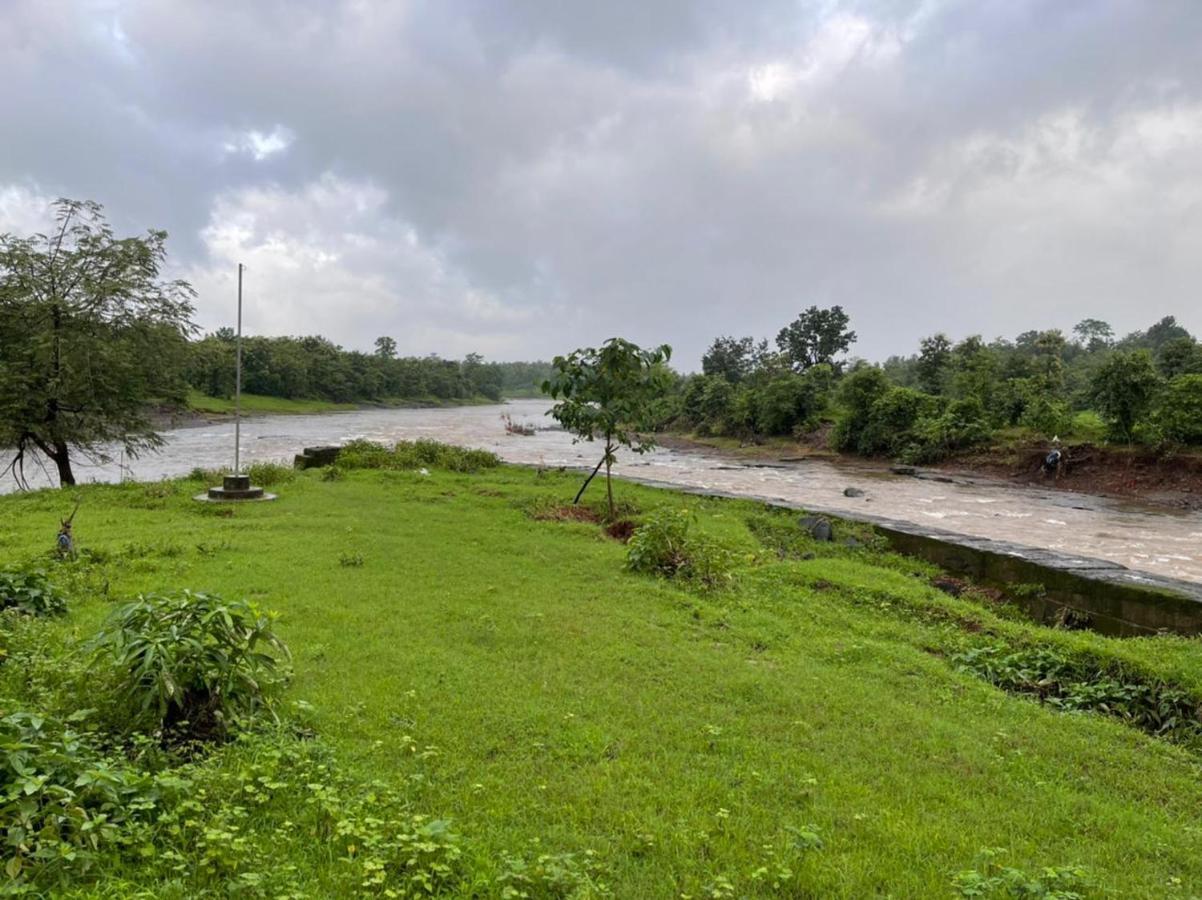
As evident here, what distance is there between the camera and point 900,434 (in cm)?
3794

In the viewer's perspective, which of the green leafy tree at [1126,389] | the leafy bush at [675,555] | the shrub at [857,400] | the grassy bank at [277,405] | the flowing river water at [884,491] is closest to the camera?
the leafy bush at [675,555]

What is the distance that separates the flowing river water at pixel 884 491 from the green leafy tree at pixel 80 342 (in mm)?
1721

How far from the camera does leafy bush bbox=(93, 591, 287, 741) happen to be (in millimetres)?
4074

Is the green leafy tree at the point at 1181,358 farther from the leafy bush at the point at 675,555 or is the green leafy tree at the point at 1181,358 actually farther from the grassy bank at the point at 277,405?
the grassy bank at the point at 277,405

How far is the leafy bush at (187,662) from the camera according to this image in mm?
4074

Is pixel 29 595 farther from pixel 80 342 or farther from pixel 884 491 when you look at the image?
pixel 884 491

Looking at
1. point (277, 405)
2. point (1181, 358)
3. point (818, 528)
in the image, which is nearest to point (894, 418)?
point (1181, 358)

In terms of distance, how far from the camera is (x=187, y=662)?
4242 mm

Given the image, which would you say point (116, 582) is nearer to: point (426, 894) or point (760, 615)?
point (426, 894)

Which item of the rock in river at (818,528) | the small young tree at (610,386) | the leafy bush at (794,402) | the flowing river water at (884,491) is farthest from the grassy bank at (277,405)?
the rock in river at (818,528)

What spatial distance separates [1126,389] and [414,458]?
2898cm

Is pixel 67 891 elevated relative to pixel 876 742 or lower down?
elevated

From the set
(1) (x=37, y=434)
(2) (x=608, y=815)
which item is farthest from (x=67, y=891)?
(1) (x=37, y=434)

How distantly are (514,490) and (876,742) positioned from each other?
1424 centimetres
